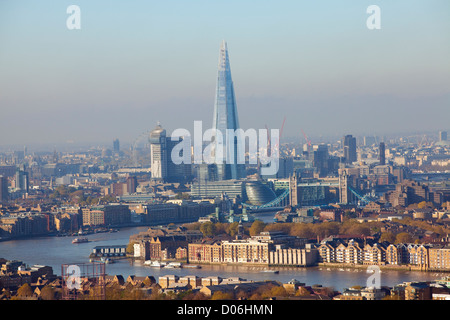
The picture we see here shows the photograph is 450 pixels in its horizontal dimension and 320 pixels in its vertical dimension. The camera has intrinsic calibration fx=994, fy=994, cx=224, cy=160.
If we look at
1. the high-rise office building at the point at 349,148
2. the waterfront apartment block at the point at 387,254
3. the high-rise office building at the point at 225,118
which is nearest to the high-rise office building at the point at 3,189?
the high-rise office building at the point at 225,118

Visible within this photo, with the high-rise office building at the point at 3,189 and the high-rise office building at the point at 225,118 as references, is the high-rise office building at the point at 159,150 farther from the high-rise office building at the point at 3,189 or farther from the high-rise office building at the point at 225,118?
the high-rise office building at the point at 3,189

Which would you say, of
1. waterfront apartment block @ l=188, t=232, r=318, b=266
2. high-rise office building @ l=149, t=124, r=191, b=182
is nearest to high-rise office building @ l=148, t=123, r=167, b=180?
high-rise office building @ l=149, t=124, r=191, b=182

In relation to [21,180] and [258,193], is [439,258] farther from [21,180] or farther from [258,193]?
[21,180]

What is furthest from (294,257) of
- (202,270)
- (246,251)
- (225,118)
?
(225,118)
